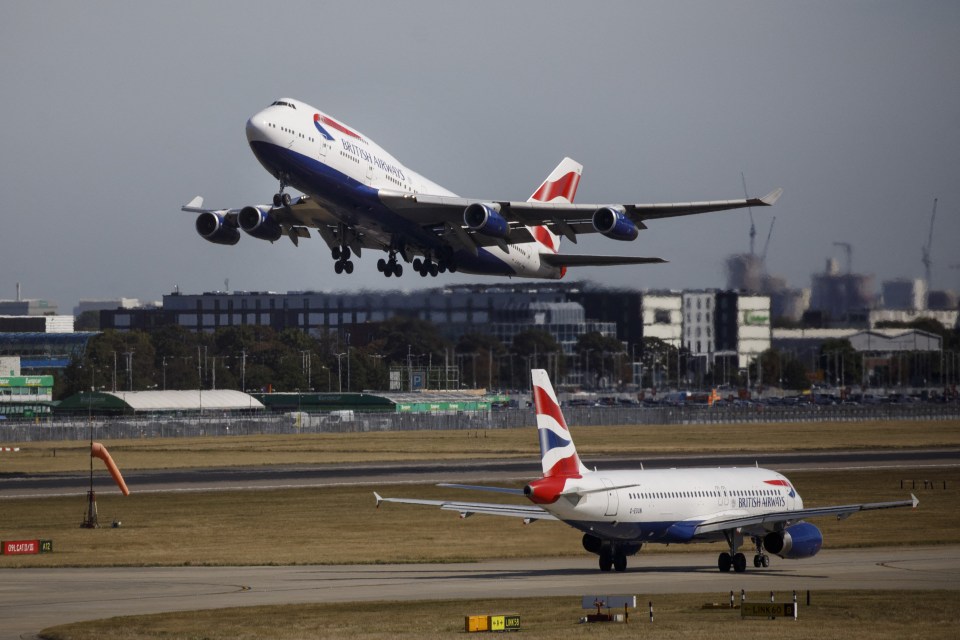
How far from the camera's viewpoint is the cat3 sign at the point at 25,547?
52406 mm

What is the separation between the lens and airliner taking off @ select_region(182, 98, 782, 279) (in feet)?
181

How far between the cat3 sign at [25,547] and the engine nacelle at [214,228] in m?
16.2

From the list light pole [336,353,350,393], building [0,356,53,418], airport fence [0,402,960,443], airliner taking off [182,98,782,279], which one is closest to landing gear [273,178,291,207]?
airliner taking off [182,98,782,279]

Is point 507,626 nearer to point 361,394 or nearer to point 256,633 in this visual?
point 256,633

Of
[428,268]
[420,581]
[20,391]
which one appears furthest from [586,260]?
[20,391]

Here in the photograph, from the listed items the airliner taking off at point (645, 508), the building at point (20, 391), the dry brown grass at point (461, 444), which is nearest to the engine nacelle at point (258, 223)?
the airliner taking off at point (645, 508)

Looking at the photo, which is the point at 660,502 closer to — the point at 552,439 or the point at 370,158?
the point at 552,439

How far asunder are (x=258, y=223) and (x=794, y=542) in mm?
27656

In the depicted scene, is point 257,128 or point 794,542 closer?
point 794,542

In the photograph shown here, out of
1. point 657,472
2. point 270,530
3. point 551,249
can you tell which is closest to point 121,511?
point 270,530

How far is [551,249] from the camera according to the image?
231 ft

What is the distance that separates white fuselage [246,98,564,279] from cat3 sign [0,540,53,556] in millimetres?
16893

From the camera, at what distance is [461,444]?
113562mm

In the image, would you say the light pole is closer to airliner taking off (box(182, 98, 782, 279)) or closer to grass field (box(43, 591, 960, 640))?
airliner taking off (box(182, 98, 782, 279))
